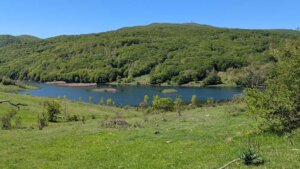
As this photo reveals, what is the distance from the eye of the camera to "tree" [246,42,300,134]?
2012cm

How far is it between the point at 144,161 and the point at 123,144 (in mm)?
5964

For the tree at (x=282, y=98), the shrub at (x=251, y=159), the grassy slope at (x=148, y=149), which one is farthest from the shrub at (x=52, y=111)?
the shrub at (x=251, y=159)

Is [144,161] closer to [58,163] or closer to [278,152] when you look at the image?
[58,163]

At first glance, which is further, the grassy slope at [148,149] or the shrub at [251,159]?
the grassy slope at [148,149]

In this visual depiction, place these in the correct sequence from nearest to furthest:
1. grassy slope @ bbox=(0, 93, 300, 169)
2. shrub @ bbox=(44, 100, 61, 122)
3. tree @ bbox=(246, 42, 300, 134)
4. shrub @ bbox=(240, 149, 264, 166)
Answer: shrub @ bbox=(240, 149, 264, 166) → grassy slope @ bbox=(0, 93, 300, 169) → tree @ bbox=(246, 42, 300, 134) → shrub @ bbox=(44, 100, 61, 122)

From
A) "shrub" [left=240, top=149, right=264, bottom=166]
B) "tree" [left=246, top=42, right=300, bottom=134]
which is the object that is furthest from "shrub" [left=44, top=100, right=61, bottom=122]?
"shrub" [left=240, top=149, right=264, bottom=166]

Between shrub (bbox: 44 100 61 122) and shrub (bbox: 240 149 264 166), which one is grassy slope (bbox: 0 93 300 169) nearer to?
shrub (bbox: 240 149 264 166)

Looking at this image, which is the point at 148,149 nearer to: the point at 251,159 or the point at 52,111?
the point at 251,159

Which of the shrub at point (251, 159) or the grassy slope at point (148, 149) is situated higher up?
the shrub at point (251, 159)

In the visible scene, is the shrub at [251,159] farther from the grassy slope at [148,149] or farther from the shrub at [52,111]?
the shrub at [52,111]

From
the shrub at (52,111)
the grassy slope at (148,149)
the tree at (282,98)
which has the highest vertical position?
the tree at (282,98)

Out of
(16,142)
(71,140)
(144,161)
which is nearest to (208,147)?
(144,161)

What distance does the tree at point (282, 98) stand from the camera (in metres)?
20.1

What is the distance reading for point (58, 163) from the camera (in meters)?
19.6
